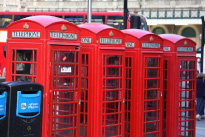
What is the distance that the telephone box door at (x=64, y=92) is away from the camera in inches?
288

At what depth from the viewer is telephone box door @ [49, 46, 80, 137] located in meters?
7.32

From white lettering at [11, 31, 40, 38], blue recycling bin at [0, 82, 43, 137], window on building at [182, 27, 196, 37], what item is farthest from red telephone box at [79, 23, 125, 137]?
window on building at [182, 27, 196, 37]

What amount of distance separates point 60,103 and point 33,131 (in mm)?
744

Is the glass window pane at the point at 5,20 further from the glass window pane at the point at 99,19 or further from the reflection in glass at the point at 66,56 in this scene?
the reflection in glass at the point at 66,56

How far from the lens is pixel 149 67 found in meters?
9.00

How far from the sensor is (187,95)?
10438 mm

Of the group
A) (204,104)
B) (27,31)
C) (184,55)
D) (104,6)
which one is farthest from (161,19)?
(27,31)

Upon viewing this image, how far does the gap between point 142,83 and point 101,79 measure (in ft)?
4.00

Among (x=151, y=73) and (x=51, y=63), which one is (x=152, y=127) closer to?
(x=151, y=73)

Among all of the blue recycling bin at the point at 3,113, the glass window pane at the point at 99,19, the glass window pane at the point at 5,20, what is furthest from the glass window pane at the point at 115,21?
the blue recycling bin at the point at 3,113

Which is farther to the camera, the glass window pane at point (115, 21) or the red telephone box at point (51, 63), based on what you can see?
the glass window pane at point (115, 21)

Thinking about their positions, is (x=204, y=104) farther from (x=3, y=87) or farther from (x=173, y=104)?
(x=3, y=87)

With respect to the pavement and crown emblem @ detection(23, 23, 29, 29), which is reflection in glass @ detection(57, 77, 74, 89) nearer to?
crown emblem @ detection(23, 23, 29, 29)

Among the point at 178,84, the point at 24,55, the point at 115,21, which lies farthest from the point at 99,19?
the point at 24,55
